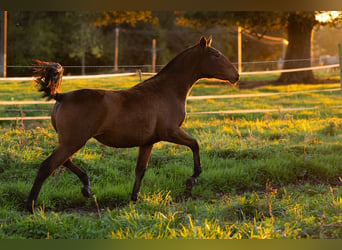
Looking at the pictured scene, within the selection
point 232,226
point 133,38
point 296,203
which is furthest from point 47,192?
point 133,38

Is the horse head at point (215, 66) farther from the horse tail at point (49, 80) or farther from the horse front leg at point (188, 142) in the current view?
the horse tail at point (49, 80)

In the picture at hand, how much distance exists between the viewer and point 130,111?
4289mm

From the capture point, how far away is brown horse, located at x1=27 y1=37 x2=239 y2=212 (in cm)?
398

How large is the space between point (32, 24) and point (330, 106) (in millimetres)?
5740

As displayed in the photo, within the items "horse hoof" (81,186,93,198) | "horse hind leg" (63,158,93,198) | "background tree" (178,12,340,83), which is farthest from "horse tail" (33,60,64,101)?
"background tree" (178,12,340,83)

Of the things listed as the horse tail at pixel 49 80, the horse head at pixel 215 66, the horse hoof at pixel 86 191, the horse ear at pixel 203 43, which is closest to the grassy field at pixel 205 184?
the horse hoof at pixel 86 191

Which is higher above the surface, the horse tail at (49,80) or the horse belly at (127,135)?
the horse tail at (49,80)

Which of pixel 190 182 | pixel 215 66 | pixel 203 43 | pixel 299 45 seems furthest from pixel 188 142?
pixel 299 45

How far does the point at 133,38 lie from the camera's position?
15.3 metres

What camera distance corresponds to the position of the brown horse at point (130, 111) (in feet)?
13.0

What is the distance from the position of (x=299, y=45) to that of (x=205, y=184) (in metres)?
6.12

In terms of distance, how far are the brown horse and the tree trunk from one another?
3.61 meters

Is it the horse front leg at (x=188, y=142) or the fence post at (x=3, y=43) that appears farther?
the fence post at (x=3, y=43)

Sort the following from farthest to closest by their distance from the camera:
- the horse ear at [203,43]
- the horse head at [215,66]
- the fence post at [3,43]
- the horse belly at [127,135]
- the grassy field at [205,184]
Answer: the fence post at [3,43], the horse head at [215,66], the horse ear at [203,43], the horse belly at [127,135], the grassy field at [205,184]
